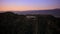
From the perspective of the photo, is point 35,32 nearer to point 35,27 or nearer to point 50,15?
point 35,27

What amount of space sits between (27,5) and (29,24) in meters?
0.27

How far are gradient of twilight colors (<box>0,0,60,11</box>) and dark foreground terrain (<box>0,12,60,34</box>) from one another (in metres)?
0.10

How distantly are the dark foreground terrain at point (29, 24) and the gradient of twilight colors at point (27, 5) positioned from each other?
100 mm

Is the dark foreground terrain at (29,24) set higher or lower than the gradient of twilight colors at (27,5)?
lower

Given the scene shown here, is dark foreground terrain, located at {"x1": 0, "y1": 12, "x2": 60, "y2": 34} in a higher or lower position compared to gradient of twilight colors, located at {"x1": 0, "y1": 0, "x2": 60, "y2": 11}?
lower

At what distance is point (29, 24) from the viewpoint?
1561 mm

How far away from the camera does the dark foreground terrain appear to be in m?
1.50

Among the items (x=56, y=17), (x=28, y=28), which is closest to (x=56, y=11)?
(x=56, y=17)

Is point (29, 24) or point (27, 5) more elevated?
point (27, 5)

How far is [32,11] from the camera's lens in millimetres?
1604

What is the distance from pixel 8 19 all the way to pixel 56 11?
0.66 metres

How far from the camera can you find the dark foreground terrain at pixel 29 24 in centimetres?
150

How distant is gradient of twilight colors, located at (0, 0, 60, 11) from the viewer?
1.58 meters

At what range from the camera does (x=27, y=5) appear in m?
1.62
